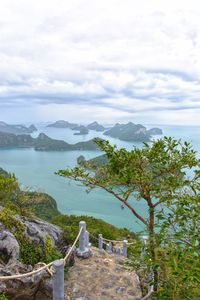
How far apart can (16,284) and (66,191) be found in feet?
238

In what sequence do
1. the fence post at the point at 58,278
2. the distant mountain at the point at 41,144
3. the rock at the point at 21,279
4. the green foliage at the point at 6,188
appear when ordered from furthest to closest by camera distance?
the distant mountain at the point at 41,144
the green foliage at the point at 6,188
the rock at the point at 21,279
the fence post at the point at 58,278

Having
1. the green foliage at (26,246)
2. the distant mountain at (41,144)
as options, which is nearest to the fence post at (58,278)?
the green foliage at (26,246)

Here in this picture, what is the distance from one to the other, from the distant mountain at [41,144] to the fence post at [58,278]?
158519 millimetres

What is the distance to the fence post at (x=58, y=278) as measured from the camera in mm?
3898

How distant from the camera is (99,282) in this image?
7.07 metres

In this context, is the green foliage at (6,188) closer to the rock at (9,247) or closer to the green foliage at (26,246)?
the green foliage at (26,246)

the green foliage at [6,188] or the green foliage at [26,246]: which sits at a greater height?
the green foliage at [6,188]

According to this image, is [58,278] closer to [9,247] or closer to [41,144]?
[9,247]

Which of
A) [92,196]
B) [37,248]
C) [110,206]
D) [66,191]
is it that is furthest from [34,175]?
[37,248]

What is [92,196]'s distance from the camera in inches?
2854

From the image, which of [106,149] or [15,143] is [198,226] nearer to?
[106,149]

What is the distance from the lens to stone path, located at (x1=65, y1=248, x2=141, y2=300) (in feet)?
21.3

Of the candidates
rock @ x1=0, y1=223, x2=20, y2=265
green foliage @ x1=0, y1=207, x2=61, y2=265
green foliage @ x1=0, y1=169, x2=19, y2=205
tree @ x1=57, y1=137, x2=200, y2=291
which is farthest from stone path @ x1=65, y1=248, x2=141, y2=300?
green foliage @ x1=0, y1=169, x2=19, y2=205

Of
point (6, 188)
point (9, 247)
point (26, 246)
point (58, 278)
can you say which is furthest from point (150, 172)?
point (6, 188)
